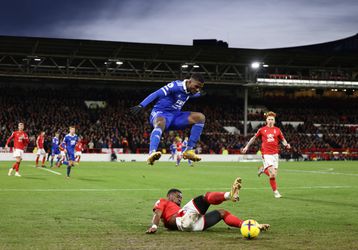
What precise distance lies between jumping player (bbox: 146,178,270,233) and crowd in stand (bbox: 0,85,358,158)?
4020cm

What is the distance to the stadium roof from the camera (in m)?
51.5

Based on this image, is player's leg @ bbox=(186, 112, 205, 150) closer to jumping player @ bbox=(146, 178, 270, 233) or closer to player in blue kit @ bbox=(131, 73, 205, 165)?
player in blue kit @ bbox=(131, 73, 205, 165)

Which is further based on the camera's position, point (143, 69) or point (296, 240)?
point (143, 69)

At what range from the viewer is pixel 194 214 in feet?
32.6

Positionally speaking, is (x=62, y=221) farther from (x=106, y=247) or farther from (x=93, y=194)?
Answer: (x=93, y=194)

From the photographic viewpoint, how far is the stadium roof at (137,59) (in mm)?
51531

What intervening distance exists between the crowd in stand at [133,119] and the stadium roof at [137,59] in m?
3.31

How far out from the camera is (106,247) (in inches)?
328

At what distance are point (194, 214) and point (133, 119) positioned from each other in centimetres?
4903

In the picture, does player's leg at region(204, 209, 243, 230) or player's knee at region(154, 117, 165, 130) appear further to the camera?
player's knee at region(154, 117, 165, 130)

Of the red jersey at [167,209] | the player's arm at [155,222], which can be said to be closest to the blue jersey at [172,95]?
the red jersey at [167,209]

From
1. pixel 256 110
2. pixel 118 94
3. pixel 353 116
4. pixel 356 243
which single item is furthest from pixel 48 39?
pixel 356 243

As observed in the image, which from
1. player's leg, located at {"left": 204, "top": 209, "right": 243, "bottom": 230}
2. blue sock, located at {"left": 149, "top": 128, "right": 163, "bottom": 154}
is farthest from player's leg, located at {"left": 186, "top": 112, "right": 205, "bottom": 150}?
player's leg, located at {"left": 204, "top": 209, "right": 243, "bottom": 230}

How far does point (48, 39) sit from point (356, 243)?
44.6m
